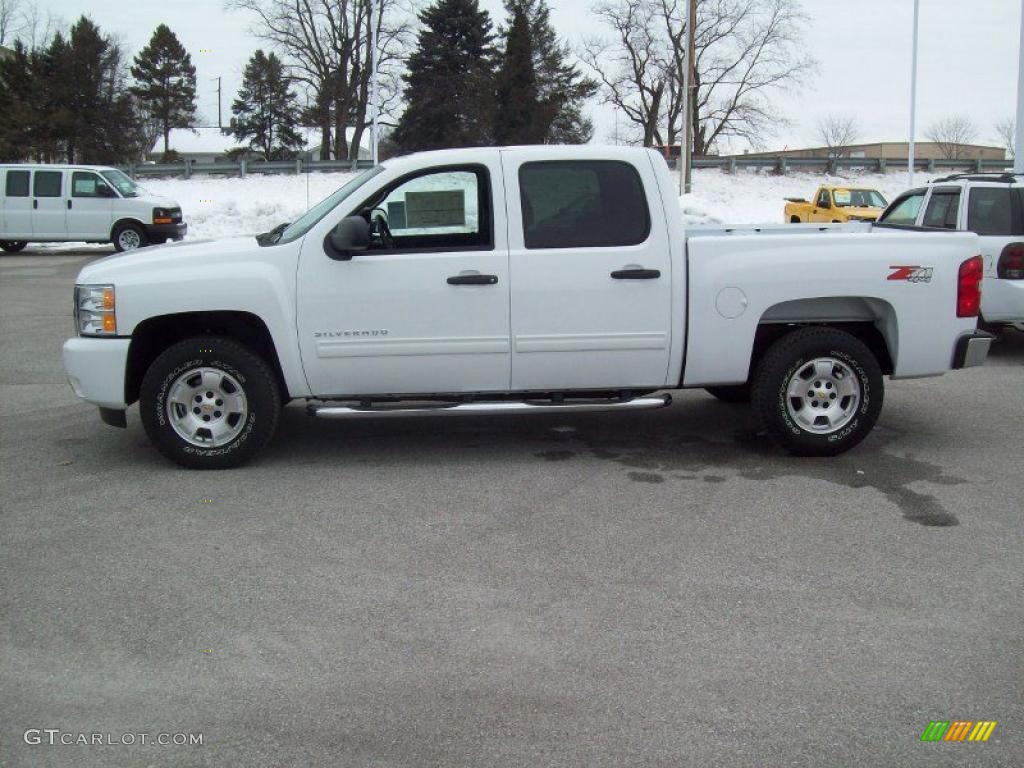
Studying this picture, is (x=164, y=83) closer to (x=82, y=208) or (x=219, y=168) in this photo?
(x=219, y=168)

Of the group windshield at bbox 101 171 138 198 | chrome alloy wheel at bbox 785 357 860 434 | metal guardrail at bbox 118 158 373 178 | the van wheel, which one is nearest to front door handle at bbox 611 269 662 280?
chrome alloy wheel at bbox 785 357 860 434

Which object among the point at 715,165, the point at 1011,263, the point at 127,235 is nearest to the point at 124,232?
the point at 127,235

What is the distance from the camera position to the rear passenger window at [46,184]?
23797 millimetres

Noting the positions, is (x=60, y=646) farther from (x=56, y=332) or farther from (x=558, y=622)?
(x=56, y=332)

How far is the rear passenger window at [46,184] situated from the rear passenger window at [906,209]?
62.7 ft

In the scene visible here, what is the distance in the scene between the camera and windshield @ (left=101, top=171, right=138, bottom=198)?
78.5ft

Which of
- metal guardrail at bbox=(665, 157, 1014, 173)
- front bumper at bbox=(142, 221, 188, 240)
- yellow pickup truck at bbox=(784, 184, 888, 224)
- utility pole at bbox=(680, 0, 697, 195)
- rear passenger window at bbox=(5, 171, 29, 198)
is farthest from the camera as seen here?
metal guardrail at bbox=(665, 157, 1014, 173)

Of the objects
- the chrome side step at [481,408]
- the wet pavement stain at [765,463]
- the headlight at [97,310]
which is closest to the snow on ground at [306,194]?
the wet pavement stain at [765,463]

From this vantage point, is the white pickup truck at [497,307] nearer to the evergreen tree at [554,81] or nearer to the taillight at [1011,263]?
the taillight at [1011,263]

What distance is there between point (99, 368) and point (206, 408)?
693 millimetres

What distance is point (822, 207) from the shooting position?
26.7 meters

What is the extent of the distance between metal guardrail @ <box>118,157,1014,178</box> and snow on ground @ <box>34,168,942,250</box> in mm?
329

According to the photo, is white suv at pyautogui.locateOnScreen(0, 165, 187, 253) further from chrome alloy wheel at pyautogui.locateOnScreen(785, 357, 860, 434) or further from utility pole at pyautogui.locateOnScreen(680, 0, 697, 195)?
chrome alloy wheel at pyautogui.locateOnScreen(785, 357, 860, 434)

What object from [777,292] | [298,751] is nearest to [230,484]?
[298,751]
